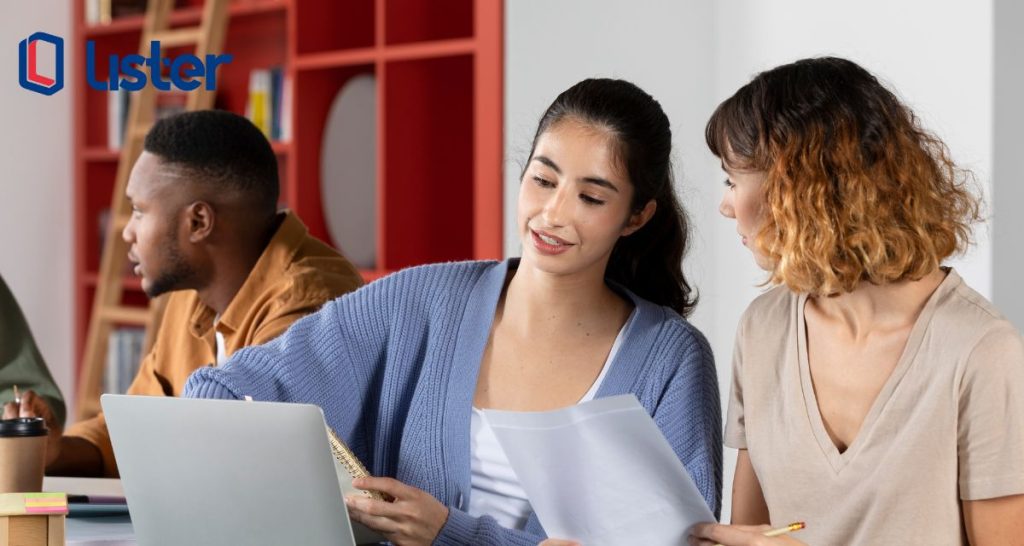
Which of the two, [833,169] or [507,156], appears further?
[507,156]

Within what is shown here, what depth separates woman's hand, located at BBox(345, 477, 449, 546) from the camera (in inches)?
Result: 60.2

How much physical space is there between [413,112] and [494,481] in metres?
2.45

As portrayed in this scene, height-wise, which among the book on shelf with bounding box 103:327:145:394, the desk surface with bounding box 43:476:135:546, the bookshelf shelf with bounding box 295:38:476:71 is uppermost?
the bookshelf shelf with bounding box 295:38:476:71

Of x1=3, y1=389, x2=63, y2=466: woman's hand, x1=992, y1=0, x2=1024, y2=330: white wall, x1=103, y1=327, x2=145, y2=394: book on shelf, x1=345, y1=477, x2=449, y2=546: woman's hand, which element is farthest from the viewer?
x1=103, y1=327, x2=145, y2=394: book on shelf

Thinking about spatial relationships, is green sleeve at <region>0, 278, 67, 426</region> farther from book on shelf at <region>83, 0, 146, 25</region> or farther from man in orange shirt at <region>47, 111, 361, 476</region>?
book on shelf at <region>83, 0, 146, 25</region>

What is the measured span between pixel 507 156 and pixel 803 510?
7.39ft

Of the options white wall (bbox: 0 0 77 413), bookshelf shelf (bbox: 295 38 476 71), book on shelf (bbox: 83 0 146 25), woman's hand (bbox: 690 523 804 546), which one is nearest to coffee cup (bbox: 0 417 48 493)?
woman's hand (bbox: 690 523 804 546)

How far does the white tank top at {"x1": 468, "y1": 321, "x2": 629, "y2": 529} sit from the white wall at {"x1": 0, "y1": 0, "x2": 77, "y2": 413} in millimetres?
3552

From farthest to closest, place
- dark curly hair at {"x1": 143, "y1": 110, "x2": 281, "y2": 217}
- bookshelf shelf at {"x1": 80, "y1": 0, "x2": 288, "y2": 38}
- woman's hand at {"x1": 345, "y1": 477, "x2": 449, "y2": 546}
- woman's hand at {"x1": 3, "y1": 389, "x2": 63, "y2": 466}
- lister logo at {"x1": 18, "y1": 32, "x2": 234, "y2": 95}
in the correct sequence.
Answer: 1. bookshelf shelf at {"x1": 80, "y1": 0, "x2": 288, "y2": 38}
2. lister logo at {"x1": 18, "y1": 32, "x2": 234, "y2": 95}
3. dark curly hair at {"x1": 143, "y1": 110, "x2": 281, "y2": 217}
4. woman's hand at {"x1": 3, "y1": 389, "x2": 63, "y2": 466}
5. woman's hand at {"x1": 345, "y1": 477, "x2": 449, "y2": 546}

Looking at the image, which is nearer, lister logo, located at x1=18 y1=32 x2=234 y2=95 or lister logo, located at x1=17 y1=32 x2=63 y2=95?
lister logo, located at x1=18 y1=32 x2=234 y2=95

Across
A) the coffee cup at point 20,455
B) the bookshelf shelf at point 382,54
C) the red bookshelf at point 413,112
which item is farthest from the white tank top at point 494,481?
the bookshelf shelf at point 382,54

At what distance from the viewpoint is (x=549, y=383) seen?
1852mm

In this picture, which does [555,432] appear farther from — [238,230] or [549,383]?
[238,230]

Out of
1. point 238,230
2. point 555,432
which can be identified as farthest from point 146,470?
point 238,230
